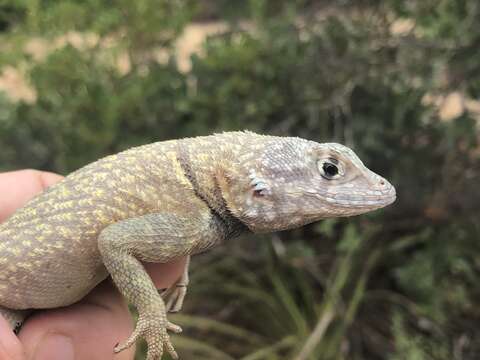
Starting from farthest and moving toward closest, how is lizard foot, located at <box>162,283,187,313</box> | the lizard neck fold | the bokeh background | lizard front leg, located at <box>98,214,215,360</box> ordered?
1. the bokeh background
2. lizard foot, located at <box>162,283,187,313</box>
3. the lizard neck fold
4. lizard front leg, located at <box>98,214,215,360</box>

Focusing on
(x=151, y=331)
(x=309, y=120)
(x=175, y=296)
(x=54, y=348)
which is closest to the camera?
(x=151, y=331)

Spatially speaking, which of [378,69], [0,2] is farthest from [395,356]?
[0,2]

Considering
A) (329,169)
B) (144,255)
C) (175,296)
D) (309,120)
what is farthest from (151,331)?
(309,120)

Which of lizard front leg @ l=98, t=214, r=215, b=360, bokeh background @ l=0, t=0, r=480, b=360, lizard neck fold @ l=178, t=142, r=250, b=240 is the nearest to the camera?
lizard front leg @ l=98, t=214, r=215, b=360

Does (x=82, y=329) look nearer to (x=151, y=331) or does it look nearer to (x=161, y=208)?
(x=151, y=331)

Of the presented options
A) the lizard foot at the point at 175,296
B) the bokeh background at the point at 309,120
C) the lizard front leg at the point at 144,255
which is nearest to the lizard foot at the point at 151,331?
the lizard front leg at the point at 144,255

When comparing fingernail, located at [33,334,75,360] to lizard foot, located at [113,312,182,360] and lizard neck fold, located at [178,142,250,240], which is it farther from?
lizard neck fold, located at [178,142,250,240]

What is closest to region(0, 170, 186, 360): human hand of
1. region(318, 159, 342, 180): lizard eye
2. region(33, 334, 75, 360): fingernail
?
region(33, 334, 75, 360): fingernail
